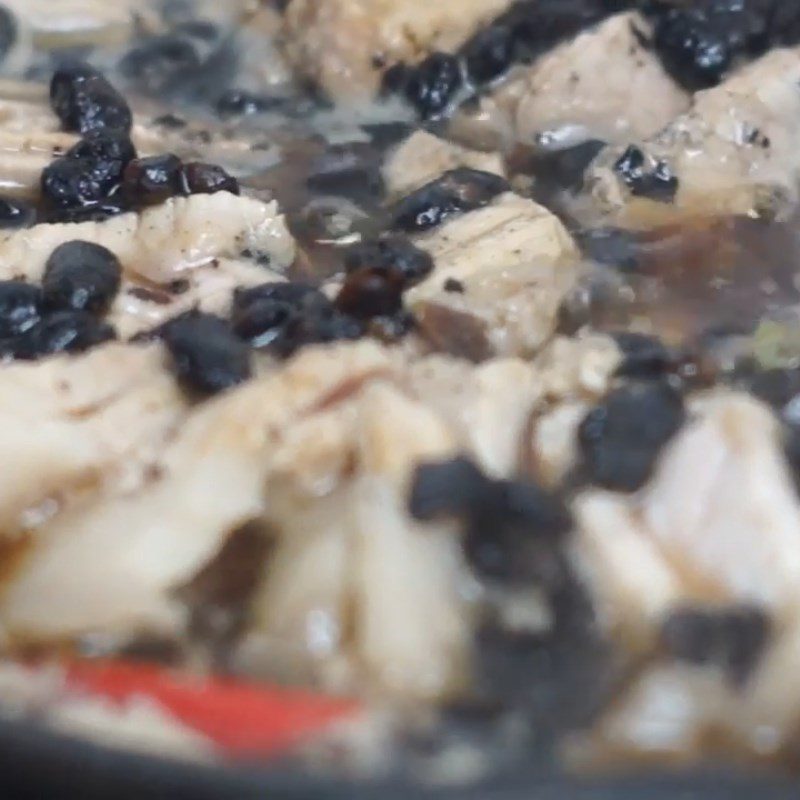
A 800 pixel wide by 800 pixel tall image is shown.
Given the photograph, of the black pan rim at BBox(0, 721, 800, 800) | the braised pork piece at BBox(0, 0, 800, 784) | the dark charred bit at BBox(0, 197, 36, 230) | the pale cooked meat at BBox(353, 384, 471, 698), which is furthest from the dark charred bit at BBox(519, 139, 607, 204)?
the black pan rim at BBox(0, 721, 800, 800)

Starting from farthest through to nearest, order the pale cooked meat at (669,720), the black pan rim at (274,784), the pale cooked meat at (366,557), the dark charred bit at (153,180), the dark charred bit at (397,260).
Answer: the dark charred bit at (153,180) → the dark charred bit at (397,260) → the pale cooked meat at (366,557) → the pale cooked meat at (669,720) → the black pan rim at (274,784)

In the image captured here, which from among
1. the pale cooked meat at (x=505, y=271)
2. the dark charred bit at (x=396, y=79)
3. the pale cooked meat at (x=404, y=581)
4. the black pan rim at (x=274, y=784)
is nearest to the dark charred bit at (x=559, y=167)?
the pale cooked meat at (x=505, y=271)

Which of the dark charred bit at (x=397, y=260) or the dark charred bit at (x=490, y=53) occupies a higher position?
the dark charred bit at (x=490, y=53)

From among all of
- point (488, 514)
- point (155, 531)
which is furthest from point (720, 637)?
point (155, 531)

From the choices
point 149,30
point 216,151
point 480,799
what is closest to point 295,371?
point 480,799

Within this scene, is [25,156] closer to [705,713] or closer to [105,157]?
[105,157]

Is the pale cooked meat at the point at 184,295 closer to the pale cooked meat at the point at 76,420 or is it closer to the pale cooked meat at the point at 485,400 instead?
the pale cooked meat at the point at 76,420
